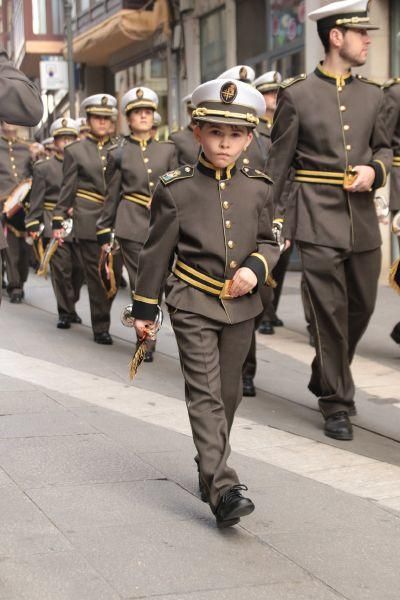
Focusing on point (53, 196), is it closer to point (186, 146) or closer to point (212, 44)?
point (186, 146)

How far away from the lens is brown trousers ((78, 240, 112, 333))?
417 inches

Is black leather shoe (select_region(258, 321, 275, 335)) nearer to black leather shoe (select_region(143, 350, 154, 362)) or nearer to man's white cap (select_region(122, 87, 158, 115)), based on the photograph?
black leather shoe (select_region(143, 350, 154, 362))

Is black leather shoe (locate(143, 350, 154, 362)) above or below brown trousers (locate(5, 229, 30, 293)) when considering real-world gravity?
below

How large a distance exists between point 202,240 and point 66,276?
23.5 ft

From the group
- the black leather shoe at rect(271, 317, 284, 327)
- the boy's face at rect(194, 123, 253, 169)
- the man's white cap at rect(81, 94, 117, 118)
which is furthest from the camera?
the black leather shoe at rect(271, 317, 284, 327)

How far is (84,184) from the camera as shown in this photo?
36.4 feet

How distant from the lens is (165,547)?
15.1 ft

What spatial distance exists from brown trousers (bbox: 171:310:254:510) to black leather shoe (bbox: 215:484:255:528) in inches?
1.3

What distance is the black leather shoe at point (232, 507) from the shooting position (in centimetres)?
469

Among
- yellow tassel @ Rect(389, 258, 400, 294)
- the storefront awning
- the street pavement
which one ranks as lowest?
the street pavement

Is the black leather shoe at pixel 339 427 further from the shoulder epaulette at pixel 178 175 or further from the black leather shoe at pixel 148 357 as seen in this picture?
the black leather shoe at pixel 148 357

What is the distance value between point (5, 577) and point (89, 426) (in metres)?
2.51

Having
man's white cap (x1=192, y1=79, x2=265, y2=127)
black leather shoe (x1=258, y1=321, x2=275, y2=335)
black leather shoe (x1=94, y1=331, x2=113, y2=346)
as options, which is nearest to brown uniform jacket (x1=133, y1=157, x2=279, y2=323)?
man's white cap (x1=192, y1=79, x2=265, y2=127)

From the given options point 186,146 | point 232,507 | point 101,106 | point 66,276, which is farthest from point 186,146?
point 232,507
